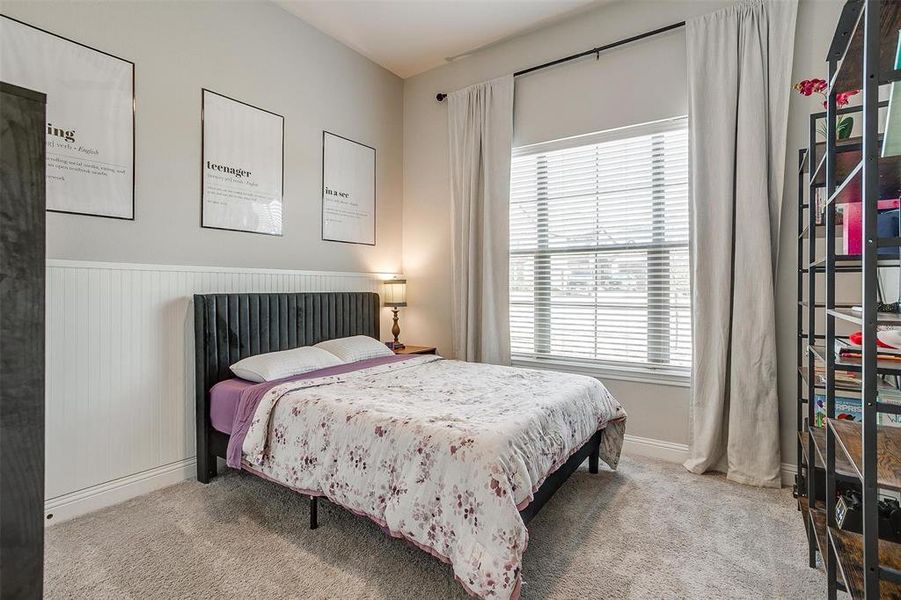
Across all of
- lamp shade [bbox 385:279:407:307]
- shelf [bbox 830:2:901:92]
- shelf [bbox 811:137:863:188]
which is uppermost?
shelf [bbox 830:2:901:92]

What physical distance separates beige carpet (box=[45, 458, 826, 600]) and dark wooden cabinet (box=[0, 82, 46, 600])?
2.77 ft

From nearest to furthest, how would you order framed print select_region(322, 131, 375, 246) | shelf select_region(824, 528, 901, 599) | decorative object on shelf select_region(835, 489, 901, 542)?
shelf select_region(824, 528, 901, 599) → decorative object on shelf select_region(835, 489, 901, 542) → framed print select_region(322, 131, 375, 246)

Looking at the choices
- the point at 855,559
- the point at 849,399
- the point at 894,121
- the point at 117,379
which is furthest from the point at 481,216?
the point at 855,559

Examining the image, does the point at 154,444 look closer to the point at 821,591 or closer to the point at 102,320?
the point at 102,320

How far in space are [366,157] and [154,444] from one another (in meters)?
2.72

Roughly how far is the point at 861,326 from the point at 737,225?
187cm

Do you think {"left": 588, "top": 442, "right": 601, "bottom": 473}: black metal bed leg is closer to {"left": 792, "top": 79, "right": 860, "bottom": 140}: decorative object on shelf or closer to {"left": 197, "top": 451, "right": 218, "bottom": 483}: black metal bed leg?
{"left": 792, "top": 79, "right": 860, "bottom": 140}: decorative object on shelf

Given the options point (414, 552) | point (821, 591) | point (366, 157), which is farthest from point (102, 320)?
point (821, 591)

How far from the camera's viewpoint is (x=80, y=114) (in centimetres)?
225

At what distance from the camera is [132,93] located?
8.03 ft

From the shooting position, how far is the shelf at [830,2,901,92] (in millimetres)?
1070

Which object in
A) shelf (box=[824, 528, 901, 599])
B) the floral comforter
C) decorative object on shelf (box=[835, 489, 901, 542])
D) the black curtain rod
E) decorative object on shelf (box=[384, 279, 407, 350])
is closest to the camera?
shelf (box=[824, 528, 901, 599])

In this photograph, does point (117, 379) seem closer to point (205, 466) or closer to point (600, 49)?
point (205, 466)

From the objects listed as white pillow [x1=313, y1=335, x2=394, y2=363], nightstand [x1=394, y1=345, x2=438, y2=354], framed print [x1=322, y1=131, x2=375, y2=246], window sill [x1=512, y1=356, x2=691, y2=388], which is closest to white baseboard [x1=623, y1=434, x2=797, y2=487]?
window sill [x1=512, y1=356, x2=691, y2=388]
